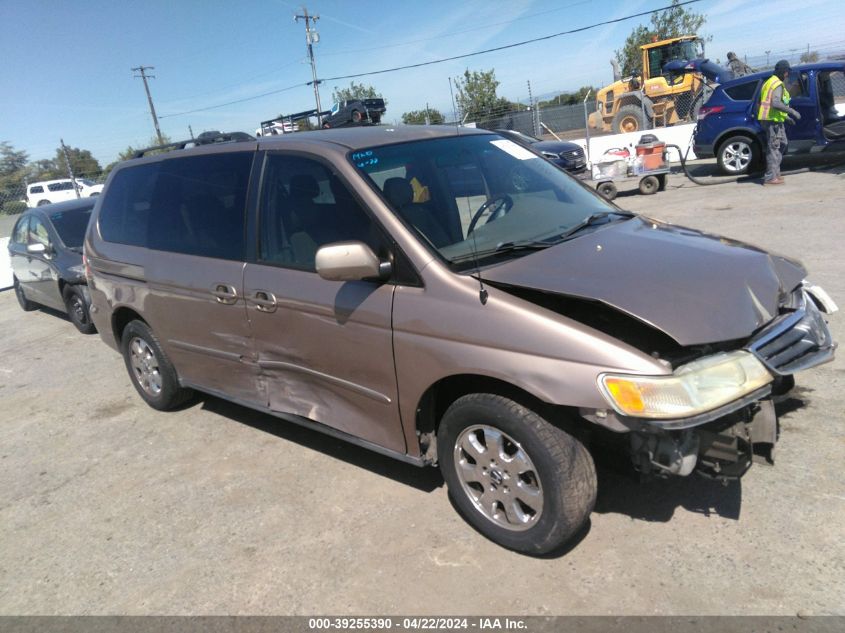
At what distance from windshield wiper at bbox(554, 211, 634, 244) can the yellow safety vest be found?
944 centimetres

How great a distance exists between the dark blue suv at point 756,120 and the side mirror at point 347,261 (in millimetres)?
11531

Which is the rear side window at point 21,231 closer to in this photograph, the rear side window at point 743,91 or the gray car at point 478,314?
the gray car at point 478,314

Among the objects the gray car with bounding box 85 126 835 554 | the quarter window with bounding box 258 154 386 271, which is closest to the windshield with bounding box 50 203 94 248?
the gray car with bounding box 85 126 835 554

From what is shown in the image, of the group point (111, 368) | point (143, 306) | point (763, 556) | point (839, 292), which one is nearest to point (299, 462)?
point (143, 306)

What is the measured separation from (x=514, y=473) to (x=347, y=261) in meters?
1.20

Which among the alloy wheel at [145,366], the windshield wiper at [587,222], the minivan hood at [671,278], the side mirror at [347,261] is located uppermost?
the side mirror at [347,261]

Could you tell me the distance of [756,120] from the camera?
12.2 metres

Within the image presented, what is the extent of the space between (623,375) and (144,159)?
159 inches

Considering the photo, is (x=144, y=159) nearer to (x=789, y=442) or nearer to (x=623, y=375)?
(x=623, y=375)

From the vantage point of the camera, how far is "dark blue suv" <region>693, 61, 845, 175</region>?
11906 millimetres

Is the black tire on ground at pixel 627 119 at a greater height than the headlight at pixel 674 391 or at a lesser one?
greater

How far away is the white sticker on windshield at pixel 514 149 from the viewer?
3.91 metres

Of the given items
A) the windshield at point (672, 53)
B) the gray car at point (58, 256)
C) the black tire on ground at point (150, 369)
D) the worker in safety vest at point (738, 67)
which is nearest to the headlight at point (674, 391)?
the black tire on ground at point (150, 369)

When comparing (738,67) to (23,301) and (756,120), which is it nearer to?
(756,120)
